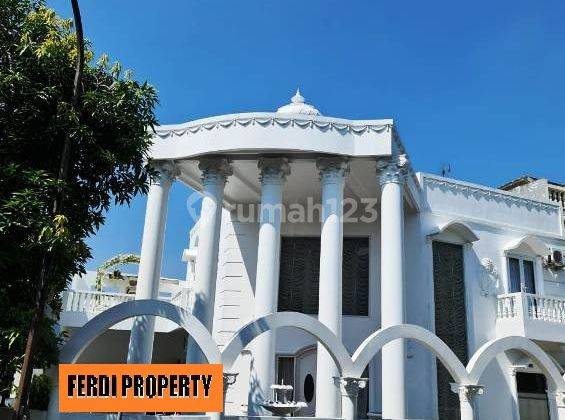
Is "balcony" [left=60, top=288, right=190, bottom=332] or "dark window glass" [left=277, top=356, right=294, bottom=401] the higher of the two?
"balcony" [left=60, top=288, right=190, bottom=332]

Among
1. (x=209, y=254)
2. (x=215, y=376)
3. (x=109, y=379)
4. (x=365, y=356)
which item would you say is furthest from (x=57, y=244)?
(x=209, y=254)

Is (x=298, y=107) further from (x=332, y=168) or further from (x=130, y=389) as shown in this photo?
(x=130, y=389)

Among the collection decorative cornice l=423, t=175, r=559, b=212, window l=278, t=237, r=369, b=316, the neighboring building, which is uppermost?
the neighboring building

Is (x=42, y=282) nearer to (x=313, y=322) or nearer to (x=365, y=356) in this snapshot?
(x=313, y=322)

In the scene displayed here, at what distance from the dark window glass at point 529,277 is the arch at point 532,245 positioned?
402 mm

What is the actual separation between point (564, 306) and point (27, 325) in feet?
44.4

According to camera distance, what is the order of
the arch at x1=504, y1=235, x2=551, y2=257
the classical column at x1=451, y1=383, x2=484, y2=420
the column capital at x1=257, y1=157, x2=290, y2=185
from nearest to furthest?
1. the classical column at x1=451, y1=383, x2=484, y2=420
2. the column capital at x1=257, y1=157, x2=290, y2=185
3. the arch at x1=504, y1=235, x2=551, y2=257

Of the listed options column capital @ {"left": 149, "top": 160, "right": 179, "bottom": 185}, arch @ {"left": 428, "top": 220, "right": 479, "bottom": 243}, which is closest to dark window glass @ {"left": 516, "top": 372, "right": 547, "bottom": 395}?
arch @ {"left": 428, "top": 220, "right": 479, "bottom": 243}

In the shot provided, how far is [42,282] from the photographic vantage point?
6.77m

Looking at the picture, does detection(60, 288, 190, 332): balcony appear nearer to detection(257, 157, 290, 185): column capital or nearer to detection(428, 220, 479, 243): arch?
detection(257, 157, 290, 185): column capital

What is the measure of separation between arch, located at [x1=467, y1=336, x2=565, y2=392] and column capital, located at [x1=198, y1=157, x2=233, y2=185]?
22.0 ft

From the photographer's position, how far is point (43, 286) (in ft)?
22.2

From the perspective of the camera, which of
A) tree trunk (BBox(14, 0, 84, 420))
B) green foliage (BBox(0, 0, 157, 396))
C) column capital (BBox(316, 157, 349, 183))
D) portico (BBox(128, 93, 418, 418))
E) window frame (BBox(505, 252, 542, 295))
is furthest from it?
window frame (BBox(505, 252, 542, 295))

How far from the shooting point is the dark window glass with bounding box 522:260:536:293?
16.3 meters
